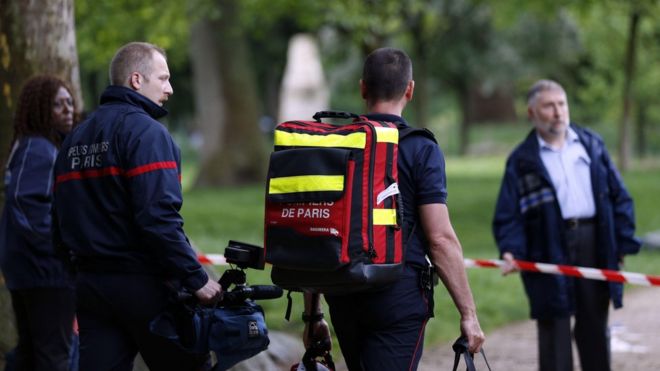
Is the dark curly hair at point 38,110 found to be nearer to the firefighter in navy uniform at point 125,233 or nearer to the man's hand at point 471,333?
the firefighter in navy uniform at point 125,233

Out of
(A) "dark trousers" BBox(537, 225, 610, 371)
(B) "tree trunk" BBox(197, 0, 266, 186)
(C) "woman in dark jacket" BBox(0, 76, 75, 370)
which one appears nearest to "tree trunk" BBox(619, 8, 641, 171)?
(B) "tree trunk" BBox(197, 0, 266, 186)

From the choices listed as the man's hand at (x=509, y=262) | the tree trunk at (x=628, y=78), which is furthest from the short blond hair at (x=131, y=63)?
the tree trunk at (x=628, y=78)

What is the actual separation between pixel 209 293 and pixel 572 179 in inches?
111

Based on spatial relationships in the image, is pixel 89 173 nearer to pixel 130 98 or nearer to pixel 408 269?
pixel 130 98

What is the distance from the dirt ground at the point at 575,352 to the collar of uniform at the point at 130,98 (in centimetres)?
398

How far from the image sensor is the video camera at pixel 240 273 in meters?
4.59

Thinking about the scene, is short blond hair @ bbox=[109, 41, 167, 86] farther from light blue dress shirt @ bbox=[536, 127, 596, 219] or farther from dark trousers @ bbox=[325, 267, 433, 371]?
light blue dress shirt @ bbox=[536, 127, 596, 219]

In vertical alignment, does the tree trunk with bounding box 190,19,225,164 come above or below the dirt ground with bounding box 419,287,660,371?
above

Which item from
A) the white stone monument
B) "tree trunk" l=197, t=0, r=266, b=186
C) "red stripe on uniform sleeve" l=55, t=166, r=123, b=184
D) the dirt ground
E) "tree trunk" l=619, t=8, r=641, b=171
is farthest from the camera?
the white stone monument

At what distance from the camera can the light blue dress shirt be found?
654 centimetres

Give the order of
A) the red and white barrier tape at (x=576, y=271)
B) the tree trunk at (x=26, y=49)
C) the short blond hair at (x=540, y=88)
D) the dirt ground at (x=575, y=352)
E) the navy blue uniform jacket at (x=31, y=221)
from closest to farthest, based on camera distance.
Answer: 1. the navy blue uniform jacket at (x=31, y=221)
2. the red and white barrier tape at (x=576, y=271)
3. the short blond hair at (x=540, y=88)
4. the tree trunk at (x=26, y=49)
5. the dirt ground at (x=575, y=352)

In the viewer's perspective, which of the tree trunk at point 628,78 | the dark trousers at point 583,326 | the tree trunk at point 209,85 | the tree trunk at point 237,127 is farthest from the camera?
the tree trunk at point 628,78

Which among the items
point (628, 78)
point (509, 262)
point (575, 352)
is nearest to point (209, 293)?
point (509, 262)

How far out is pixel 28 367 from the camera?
5910 millimetres
